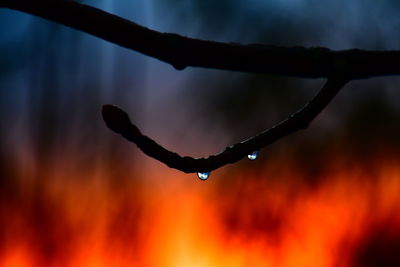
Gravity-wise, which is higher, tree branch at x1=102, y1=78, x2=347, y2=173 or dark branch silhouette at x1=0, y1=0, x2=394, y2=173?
dark branch silhouette at x1=0, y1=0, x2=394, y2=173

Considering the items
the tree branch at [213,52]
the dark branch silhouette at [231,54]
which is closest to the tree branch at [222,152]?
A: the dark branch silhouette at [231,54]

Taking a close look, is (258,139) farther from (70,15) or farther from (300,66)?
(70,15)

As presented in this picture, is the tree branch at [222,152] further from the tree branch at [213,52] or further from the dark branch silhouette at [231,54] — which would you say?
the tree branch at [213,52]

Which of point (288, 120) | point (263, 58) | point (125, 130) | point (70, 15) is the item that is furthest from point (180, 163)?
point (70, 15)

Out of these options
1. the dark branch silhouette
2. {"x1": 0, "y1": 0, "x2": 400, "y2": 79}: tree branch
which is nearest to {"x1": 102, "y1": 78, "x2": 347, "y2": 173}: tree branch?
the dark branch silhouette

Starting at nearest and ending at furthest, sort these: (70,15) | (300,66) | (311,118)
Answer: (70,15), (300,66), (311,118)

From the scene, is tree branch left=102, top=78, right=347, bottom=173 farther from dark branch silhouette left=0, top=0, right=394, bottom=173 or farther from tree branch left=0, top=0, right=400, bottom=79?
tree branch left=0, top=0, right=400, bottom=79
